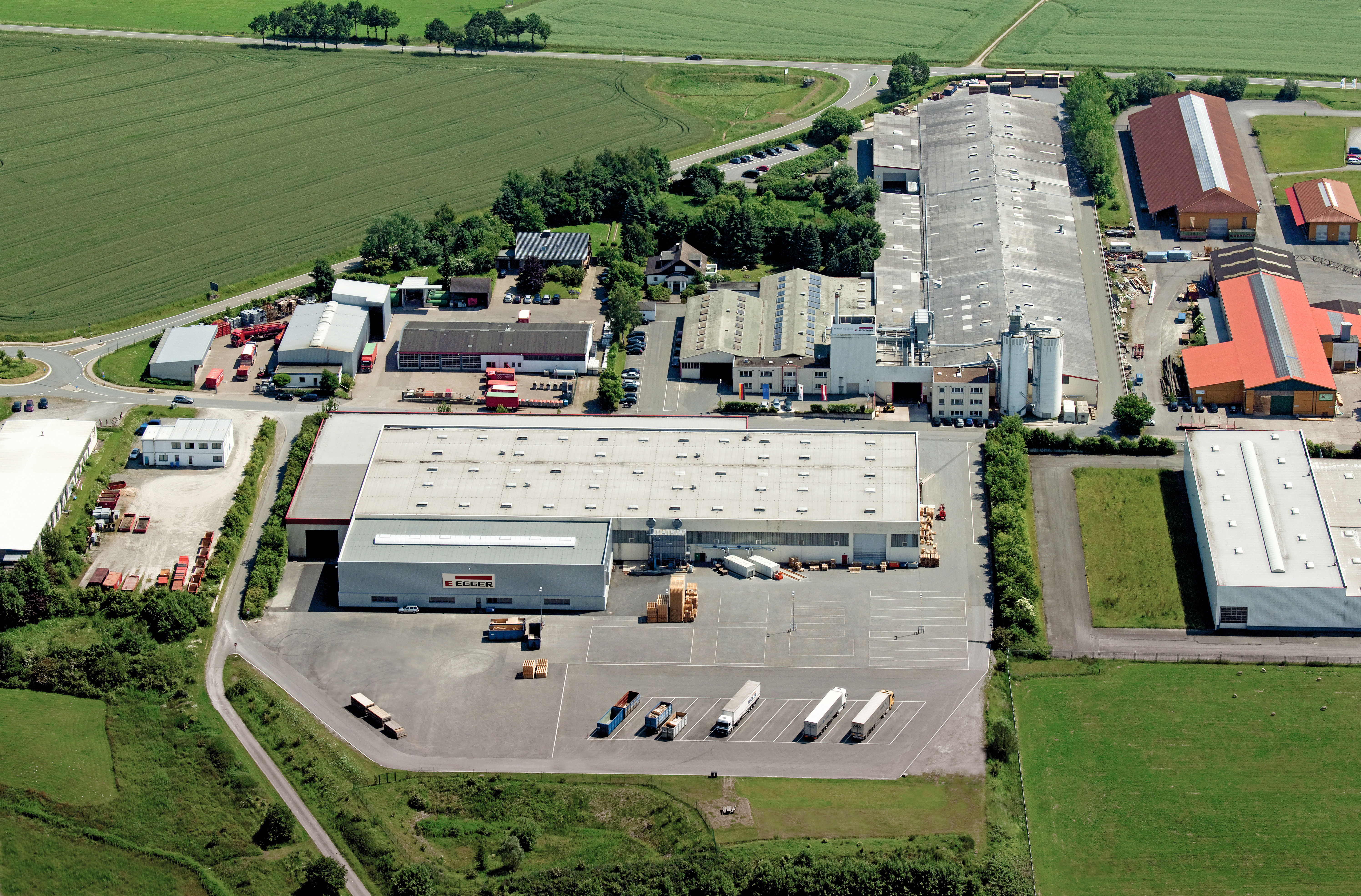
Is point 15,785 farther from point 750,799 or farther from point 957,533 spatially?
point 957,533

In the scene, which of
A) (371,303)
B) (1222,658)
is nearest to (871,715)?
(1222,658)

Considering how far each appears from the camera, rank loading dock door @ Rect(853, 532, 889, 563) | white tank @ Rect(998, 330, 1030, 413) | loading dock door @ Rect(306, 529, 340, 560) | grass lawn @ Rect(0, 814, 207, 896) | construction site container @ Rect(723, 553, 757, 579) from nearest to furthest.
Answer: grass lawn @ Rect(0, 814, 207, 896) < construction site container @ Rect(723, 553, 757, 579) < loading dock door @ Rect(853, 532, 889, 563) < loading dock door @ Rect(306, 529, 340, 560) < white tank @ Rect(998, 330, 1030, 413)

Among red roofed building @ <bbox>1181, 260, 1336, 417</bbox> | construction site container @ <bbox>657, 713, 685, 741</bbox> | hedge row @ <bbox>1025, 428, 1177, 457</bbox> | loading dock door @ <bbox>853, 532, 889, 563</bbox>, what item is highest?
red roofed building @ <bbox>1181, 260, 1336, 417</bbox>

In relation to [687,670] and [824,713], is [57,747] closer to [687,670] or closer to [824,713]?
[687,670]

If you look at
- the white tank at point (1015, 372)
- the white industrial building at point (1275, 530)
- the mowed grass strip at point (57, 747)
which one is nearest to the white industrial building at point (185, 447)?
the mowed grass strip at point (57, 747)

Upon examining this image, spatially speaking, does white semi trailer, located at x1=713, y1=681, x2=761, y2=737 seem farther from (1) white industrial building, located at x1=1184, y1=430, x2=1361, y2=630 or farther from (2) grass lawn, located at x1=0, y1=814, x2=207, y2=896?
(1) white industrial building, located at x1=1184, y1=430, x2=1361, y2=630

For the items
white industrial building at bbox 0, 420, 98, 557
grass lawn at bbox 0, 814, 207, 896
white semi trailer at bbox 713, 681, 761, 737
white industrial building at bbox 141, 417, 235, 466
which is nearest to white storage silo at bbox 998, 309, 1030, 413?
white semi trailer at bbox 713, 681, 761, 737
